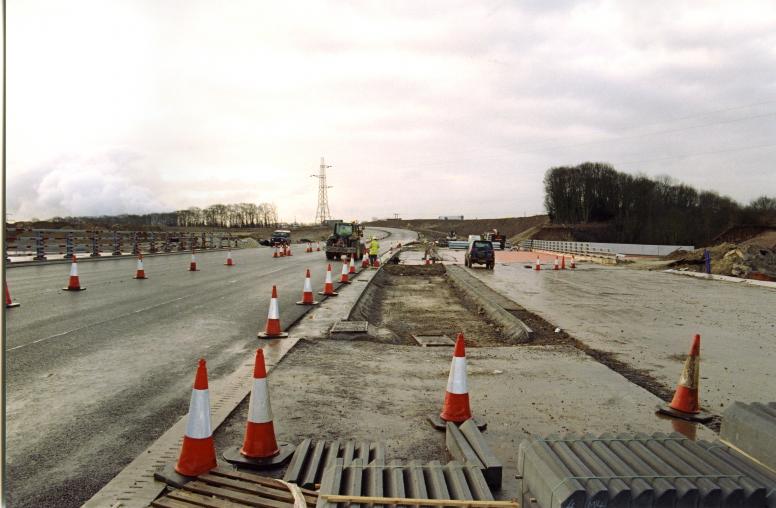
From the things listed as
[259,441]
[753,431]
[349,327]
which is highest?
[753,431]

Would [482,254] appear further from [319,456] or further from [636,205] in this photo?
[636,205]

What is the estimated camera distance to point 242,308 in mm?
12492

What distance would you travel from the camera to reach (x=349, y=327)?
10.1 meters

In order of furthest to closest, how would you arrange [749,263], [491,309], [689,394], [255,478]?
1. [749,263]
2. [491,309]
3. [689,394]
4. [255,478]

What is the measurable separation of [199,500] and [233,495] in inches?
8.4

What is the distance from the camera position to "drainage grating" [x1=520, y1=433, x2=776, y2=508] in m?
2.58

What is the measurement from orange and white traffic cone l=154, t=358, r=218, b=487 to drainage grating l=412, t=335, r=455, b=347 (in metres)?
6.16

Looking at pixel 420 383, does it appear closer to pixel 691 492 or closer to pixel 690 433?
pixel 690 433

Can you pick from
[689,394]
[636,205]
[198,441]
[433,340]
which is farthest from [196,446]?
[636,205]

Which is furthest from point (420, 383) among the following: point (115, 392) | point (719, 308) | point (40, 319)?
point (719, 308)

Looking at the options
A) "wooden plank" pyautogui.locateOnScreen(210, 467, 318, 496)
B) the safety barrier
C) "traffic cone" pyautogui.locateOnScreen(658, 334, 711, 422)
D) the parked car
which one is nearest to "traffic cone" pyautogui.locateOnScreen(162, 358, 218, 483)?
"wooden plank" pyautogui.locateOnScreen(210, 467, 318, 496)

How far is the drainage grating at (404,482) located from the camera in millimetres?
3047

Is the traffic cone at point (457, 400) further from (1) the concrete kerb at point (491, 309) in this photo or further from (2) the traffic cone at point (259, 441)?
(1) the concrete kerb at point (491, 309)

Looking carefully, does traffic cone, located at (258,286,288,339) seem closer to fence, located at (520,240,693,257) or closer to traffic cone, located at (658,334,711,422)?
traffic cone, located at (658,334,711,422)
